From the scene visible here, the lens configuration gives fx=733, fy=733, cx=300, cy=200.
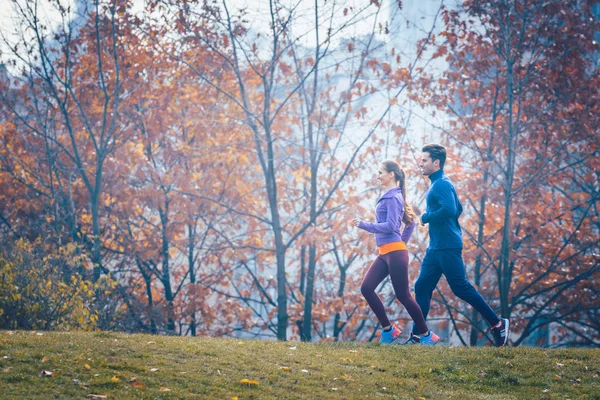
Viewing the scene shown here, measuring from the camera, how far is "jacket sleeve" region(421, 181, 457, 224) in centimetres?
730

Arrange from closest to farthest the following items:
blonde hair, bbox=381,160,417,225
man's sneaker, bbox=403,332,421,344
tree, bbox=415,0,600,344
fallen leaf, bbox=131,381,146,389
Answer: fallen leaf, bbox=131,381,146,389 → blonde hair, bbox=381,160,417,225 → man's sneaker, bbox=403,332,421,344 → tree, bbox=415,0,600,344

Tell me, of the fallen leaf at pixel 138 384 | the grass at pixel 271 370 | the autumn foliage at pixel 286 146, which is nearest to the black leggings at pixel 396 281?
the grass at pixel 271 370

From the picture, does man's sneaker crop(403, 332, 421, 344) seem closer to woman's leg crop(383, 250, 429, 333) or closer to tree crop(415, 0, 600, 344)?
woman's leg crop(383, 250, 429, 333)

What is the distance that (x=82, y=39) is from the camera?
49.6 feet

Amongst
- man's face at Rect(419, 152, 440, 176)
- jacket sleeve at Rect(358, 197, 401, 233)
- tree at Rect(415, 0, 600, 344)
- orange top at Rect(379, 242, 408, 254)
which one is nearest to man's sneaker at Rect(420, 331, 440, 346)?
orange top at Rect(379, 242, 408, 254)

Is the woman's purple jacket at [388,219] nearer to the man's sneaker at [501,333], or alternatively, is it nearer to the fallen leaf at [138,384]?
the man's sneaker at [501,333]

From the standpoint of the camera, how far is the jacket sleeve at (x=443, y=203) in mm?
7301

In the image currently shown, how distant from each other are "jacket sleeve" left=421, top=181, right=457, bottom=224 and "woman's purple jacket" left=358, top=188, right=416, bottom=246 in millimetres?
302

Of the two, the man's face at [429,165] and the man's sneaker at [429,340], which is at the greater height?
the man's face at [429,165]

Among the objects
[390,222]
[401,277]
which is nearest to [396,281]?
[401,277]

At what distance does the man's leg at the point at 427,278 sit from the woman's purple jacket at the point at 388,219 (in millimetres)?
370

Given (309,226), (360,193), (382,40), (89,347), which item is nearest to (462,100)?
(382,40)

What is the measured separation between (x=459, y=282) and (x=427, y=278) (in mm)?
389

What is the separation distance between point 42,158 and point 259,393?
12.2 meters
